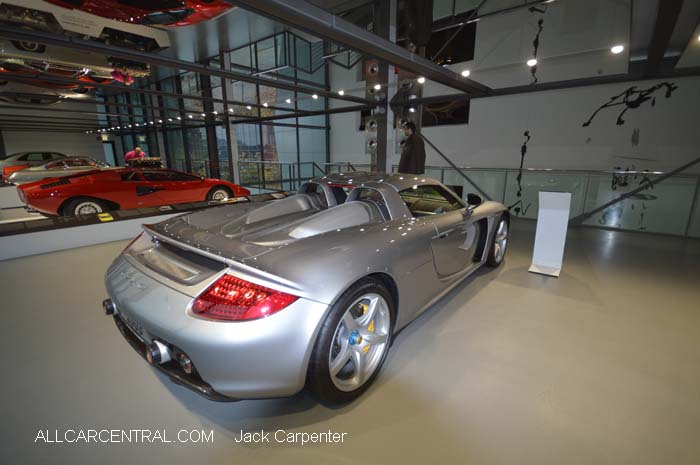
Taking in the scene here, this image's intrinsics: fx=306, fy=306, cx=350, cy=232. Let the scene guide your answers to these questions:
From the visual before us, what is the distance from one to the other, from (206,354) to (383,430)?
0.90 metres

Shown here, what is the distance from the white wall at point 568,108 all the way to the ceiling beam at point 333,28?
3977 millimetres

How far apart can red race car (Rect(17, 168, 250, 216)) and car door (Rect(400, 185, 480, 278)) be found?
5.07 metres

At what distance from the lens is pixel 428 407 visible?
1.61m

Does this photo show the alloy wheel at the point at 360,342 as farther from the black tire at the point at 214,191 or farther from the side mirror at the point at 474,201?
the black tire at the point at 214,191

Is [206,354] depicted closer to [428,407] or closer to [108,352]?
[428,407]

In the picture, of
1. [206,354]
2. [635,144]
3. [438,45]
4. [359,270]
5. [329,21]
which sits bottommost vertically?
[206,354]

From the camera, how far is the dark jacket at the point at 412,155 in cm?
535

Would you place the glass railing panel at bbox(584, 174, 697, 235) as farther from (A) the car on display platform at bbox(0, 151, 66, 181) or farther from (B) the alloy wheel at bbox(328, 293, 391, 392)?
(A) the car on display platform at bbox(0, 151, 66, 181)

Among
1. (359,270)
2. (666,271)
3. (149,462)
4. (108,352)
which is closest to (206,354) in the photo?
(149,462)

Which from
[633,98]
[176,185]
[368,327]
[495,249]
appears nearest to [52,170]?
[176,185]

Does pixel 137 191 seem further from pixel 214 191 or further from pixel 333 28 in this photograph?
pixel 333 28

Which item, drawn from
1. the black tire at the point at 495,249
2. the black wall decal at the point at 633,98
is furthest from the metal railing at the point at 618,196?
the black tire at the point at 495,249

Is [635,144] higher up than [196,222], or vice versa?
[635,144]

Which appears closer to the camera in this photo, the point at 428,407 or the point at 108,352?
the point at 428,407
